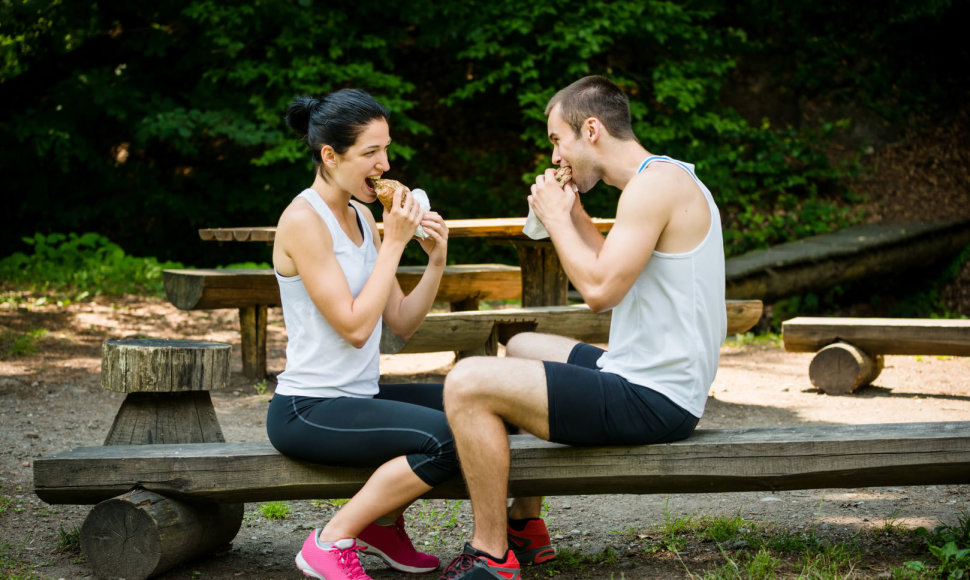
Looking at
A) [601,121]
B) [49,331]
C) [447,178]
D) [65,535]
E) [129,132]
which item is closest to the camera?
[601,121]

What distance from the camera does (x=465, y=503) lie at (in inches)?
168

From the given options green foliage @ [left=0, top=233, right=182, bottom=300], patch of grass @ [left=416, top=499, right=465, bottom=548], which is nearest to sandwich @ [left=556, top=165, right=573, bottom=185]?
patch of grass @ [left=416, top=499, right=465, bottom=548]

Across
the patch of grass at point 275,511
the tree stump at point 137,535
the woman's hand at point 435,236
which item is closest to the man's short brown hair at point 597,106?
the woman's hand at point 435,236

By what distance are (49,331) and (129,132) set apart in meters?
4.49

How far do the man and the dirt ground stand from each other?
21.1 inches

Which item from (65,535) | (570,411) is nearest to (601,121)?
(570,411)

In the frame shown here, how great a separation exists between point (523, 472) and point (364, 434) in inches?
20.2

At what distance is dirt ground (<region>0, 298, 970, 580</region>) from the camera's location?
3350mm

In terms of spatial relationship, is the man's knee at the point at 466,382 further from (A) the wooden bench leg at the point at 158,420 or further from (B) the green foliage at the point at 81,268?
(B) the green foliage at the point at 81,268

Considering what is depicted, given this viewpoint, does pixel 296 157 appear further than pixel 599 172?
Yes

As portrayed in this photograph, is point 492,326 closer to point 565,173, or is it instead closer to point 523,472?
point 565,173

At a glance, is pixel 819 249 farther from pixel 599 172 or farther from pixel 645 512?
pixel 599 172

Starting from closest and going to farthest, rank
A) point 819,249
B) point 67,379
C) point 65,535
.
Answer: point 65,535
point 67,379
point 819,249

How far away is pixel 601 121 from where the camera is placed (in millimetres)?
2955
